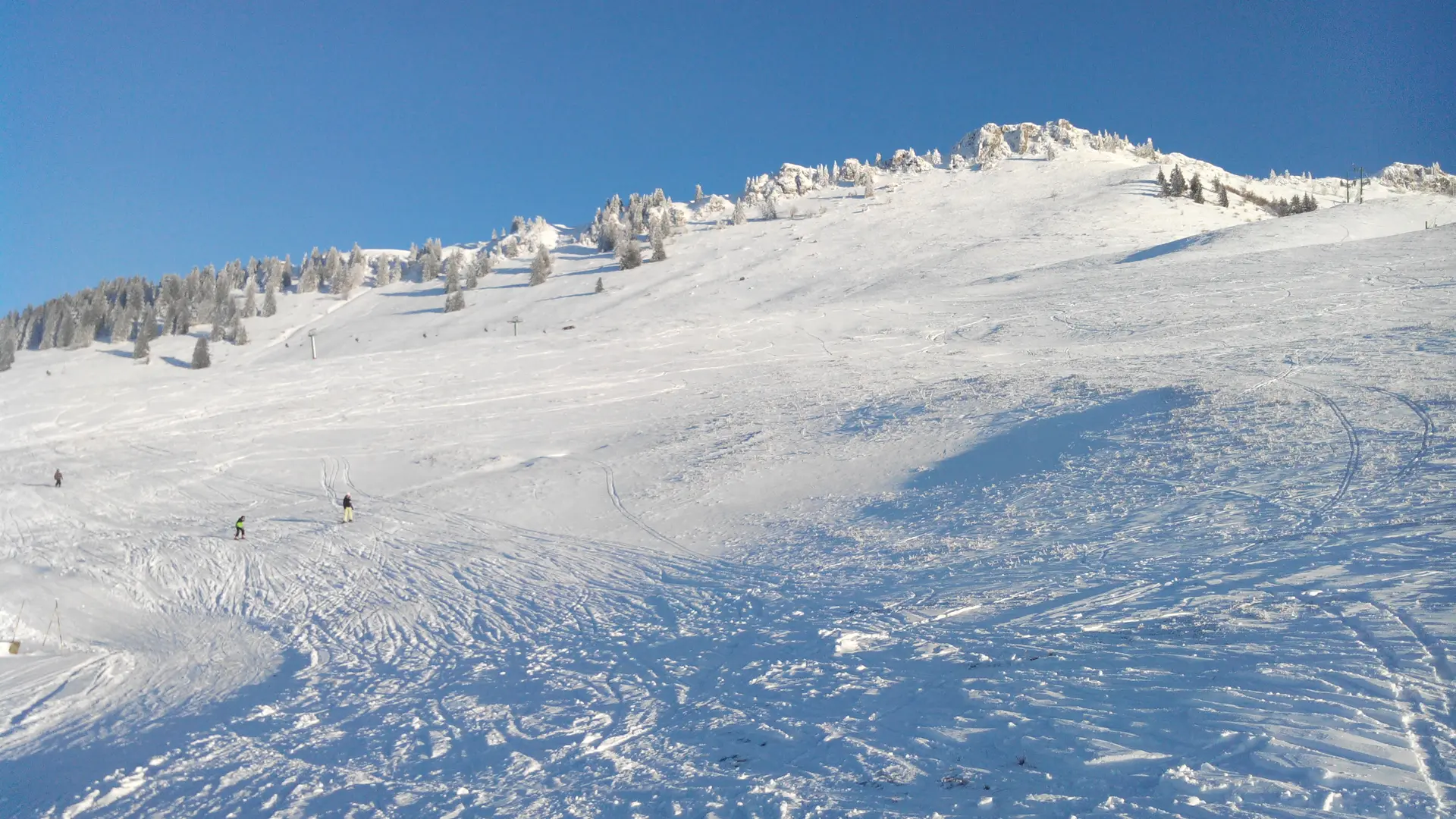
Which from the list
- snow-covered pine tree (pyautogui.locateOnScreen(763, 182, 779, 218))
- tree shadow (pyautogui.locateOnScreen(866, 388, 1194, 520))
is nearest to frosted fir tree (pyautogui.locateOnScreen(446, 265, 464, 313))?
snow-covered pine tree (pyautogui.locateOnScreen(763, 182, 779, 218))

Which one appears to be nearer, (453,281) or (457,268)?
(453,281)

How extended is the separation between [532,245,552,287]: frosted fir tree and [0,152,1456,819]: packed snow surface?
109ft

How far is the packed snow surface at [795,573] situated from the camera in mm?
6586

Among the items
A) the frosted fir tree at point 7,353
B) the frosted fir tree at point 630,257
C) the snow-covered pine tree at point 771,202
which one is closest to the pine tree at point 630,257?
the frosted fir tree at point 630,257

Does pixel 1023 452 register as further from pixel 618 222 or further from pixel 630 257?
pixel 618 222

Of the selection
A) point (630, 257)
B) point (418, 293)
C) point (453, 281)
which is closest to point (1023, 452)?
point (630, 257)

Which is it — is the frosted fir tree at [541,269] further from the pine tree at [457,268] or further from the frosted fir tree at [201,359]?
the frosted fir tree at [201,359]

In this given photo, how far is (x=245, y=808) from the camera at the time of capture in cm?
707

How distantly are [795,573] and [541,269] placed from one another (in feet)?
203

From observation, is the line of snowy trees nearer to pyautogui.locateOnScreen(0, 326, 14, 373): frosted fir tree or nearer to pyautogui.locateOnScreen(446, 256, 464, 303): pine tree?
pyautogui.locateOnScreen(0, 326, 14, 373): frosted fir tree

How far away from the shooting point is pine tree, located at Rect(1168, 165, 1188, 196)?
7038cm

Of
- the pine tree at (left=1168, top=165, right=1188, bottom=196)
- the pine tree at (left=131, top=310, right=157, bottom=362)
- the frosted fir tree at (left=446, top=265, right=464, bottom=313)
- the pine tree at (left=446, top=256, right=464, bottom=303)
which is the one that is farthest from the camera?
the pine tree at (left=1168, top=165, right=1188, bottom=196)

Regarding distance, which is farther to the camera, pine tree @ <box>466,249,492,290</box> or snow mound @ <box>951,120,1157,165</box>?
snow mound @ <box>951,120,1157,165</box>

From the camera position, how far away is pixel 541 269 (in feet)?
233
